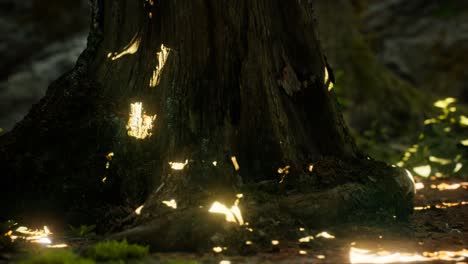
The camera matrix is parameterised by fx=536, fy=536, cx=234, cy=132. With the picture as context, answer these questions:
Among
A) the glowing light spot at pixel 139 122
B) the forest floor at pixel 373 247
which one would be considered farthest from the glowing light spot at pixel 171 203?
the glowing light spot at pixel 139 122

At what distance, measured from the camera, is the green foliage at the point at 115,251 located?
4148 millimetres

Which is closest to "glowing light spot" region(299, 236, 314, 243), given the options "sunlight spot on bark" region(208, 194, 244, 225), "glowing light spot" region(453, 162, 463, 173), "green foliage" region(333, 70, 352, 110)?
"sunlight spot on bark" region(208, 194, 244, 225)

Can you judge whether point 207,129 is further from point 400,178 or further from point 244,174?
point 400,178

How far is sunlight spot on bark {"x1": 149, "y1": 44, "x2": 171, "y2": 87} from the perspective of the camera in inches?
218

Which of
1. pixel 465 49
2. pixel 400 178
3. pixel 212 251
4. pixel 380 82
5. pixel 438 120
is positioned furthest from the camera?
pixel 465 49

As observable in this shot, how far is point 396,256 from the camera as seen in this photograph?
177 inches

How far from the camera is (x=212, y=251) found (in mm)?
4547

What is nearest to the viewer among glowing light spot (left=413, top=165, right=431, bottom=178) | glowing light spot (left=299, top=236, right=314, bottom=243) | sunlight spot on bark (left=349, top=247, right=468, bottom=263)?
sunlight spot on bark (left=349, top=247, right=468, bottom=263)

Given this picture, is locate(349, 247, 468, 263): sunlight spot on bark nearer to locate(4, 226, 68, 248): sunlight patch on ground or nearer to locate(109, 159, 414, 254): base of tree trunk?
locate(109, 159, 414, 254): base of tree trunk

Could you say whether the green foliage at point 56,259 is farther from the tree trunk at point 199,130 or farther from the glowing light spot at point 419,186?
the glowing light spot at point 419,186

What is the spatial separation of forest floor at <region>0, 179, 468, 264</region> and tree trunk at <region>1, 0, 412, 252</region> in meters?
0.28

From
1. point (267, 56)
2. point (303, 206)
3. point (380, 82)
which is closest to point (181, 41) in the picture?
point (267, 56)

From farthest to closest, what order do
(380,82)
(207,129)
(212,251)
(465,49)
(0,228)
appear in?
(465,49), (380,82), (207,129), (0,228), (212,251)

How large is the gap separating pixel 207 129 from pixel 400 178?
2265 mm
